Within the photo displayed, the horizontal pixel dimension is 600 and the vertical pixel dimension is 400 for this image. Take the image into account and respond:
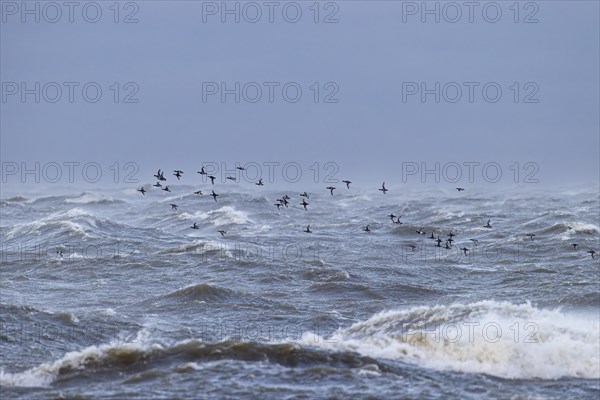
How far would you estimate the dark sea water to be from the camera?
77.9 feet

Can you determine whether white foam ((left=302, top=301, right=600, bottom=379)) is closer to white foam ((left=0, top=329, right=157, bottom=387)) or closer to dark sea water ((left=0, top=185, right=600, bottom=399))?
dark sea water ((left=0, top=185, right=600, bottom=399))

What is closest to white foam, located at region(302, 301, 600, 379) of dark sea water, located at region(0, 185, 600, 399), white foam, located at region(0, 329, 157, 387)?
dark sea water, located at region(0, 185, 600, 399)

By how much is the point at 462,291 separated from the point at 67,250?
2022 centimetres

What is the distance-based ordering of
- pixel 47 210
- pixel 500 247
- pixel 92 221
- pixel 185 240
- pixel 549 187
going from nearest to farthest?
1. pixel 500 247
2. pixel 185 240
3. pixel 92 221
4. pixel 47 210
5. pixel 549 187

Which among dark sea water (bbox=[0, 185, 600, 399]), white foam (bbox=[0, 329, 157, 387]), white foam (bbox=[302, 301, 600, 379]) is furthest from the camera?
white foam (bbox=[302, 301, 600, 379])

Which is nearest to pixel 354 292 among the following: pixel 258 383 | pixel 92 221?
pixel 258 383

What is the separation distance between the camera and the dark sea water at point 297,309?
77.9 ft

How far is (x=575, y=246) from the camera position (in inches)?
1793

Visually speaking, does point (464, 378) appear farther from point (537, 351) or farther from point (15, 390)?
point (15, 390)

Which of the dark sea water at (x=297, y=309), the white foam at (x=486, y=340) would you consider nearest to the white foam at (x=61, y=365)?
the dark sea water at (x=297, y=309)

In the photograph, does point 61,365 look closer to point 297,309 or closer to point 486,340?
point 297,309

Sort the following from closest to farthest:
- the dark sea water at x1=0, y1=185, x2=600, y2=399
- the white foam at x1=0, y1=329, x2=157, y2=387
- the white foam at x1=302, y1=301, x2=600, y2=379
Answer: the white foam at x1=0, y1=329, x2=157, y2=387 < the dark sea water at x1=0, y1=185, x2=600, y2=399 < the white foam at x1=302, y1=301, x2=600, y2=379

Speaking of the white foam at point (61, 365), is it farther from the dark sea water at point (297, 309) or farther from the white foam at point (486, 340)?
the white foam at point (486, 340)

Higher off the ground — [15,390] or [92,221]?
[92,221]
